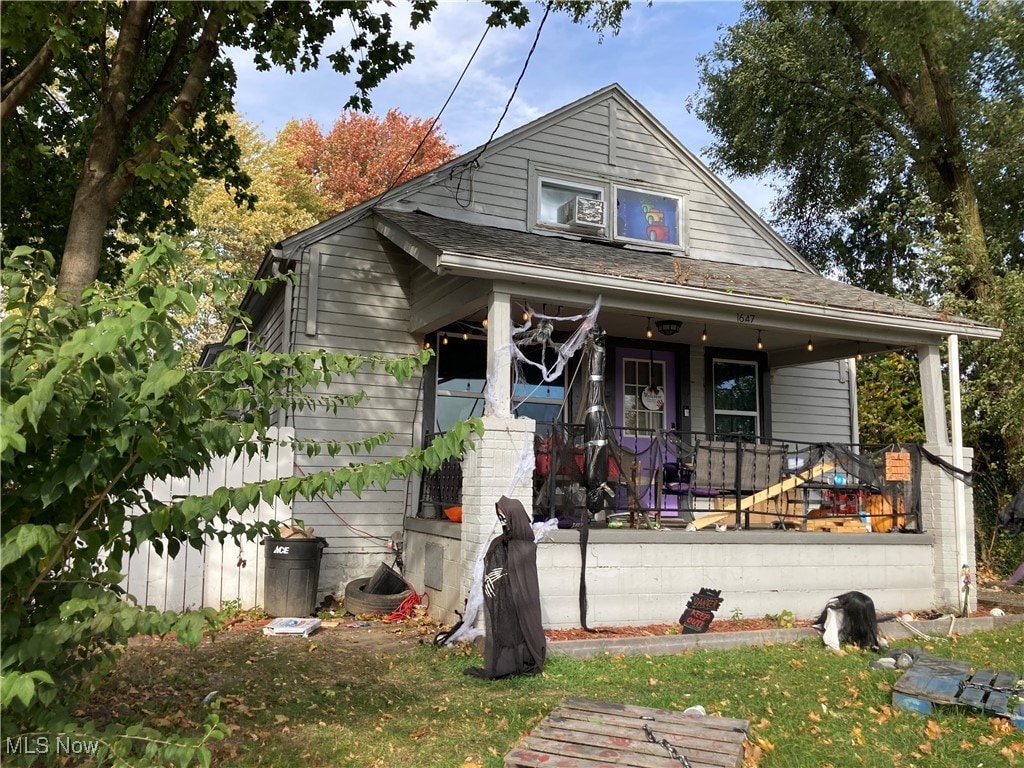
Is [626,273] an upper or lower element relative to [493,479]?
upper

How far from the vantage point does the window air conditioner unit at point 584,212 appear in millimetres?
10734

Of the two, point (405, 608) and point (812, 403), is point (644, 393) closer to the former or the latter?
point (812, 403)

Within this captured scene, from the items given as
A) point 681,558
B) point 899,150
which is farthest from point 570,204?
point 899,150

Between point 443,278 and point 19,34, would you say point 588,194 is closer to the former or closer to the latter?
point 443,278

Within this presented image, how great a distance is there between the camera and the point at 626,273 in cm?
824

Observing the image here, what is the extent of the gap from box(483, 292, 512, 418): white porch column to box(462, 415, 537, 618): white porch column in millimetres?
144

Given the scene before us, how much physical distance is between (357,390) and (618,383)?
371 cm

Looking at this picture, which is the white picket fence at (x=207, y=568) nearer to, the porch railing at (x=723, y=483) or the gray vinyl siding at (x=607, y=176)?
the porch railing at (x=723, y=483)

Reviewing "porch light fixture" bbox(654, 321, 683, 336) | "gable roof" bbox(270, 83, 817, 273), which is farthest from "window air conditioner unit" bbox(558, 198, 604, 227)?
"porch light fixture" bbox(654, 321, 683, 336)

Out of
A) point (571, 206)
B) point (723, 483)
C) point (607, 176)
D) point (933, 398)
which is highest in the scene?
point (607, 176)

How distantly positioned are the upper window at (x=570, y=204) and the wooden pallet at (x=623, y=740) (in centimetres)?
738

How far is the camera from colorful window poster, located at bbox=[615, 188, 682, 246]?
11297 mm

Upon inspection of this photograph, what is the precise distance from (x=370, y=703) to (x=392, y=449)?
4534 mm

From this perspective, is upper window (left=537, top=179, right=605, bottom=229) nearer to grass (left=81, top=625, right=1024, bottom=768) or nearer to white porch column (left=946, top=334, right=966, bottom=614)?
white porch column (left=946, top=334, right=966, bottom=614)
